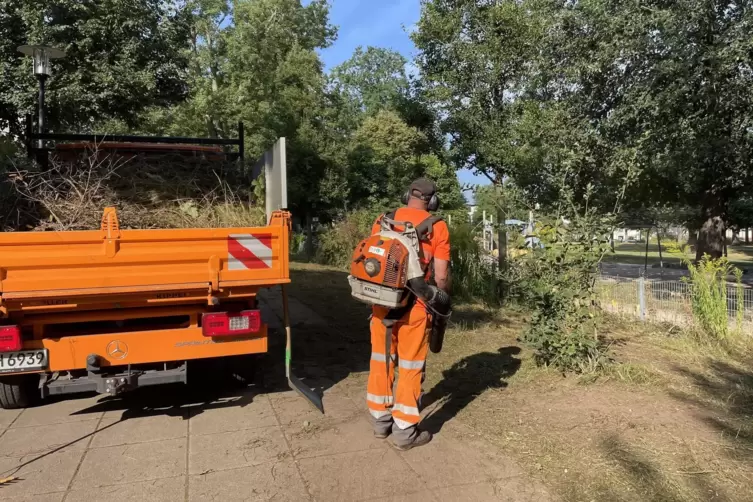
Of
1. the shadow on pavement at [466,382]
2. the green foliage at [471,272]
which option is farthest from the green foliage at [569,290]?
the green foliage at [471,272]

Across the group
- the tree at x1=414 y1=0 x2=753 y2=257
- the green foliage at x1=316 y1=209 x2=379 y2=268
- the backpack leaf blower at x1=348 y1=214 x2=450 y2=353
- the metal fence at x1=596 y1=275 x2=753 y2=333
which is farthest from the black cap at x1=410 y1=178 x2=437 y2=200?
the green foliage at x1=316 y1=209 x2=379 y2=268

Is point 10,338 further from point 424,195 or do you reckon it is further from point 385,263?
point 424,195

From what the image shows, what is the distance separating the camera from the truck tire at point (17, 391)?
15.0 ft

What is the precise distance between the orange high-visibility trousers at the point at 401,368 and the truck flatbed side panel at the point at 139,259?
3.13 ft

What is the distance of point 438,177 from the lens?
2222 centimetres

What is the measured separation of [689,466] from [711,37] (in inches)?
286

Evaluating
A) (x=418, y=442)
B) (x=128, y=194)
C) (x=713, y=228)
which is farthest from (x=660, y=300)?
(x=713, y=228)

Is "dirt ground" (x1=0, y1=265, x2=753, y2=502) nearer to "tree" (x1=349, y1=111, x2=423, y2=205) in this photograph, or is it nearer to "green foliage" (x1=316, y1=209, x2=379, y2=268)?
"green foliage" (x1=316, y1=209, x2=379, y2=268)

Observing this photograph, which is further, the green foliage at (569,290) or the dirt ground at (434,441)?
the green foliage at (569,290)

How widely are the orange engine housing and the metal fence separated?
13.2ft

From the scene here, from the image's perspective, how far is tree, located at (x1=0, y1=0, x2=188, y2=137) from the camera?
950 centimetres

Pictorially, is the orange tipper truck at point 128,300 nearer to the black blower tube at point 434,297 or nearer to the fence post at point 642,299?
the black blower tube at point 434,297

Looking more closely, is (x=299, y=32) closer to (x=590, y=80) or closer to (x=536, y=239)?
(x=590, y=80)

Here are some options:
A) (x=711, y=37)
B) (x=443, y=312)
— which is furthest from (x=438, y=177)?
(x=443, y=312)
